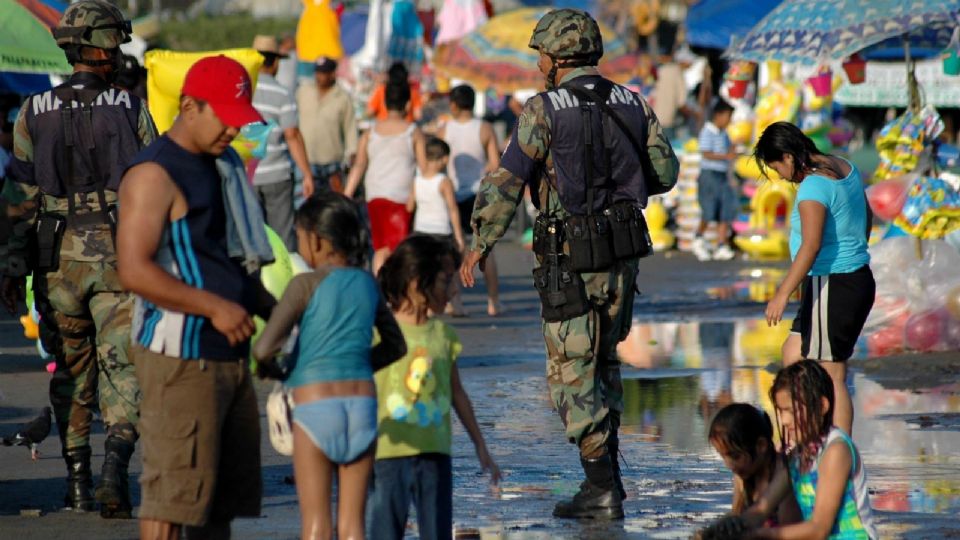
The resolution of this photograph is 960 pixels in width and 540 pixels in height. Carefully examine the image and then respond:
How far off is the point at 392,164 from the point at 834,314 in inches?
253

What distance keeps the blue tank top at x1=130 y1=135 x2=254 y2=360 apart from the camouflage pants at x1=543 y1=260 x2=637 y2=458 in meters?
2.15

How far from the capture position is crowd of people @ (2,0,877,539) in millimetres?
5344

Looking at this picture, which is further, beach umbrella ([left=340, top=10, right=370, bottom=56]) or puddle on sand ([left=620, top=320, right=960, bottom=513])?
beach umbrella ([left=340, top=10, right=370, bottom=56])

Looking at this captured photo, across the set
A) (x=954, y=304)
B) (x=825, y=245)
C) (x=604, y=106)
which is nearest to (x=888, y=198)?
(x=954, y=304)

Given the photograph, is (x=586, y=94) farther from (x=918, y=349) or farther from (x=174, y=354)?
(x=918, y=349)

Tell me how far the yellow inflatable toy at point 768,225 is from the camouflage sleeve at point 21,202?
45.0 ft

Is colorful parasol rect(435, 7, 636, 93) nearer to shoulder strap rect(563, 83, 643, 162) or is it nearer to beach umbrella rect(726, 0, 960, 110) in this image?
beach umbrella rect(726, 0, 960, 110)

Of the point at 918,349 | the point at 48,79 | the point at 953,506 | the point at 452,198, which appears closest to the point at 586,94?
the point at 953,506

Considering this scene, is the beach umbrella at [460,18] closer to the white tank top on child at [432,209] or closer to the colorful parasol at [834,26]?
the white tank top on child at [432,209]

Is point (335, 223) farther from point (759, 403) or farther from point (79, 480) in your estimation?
point (759, 403)

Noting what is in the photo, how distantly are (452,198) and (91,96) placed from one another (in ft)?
22.5

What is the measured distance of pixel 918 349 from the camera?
12102mm

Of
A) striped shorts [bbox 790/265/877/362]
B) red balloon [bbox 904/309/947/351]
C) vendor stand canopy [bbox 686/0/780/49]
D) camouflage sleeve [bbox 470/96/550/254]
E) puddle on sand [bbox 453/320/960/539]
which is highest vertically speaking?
vendor stand canopy [bbox 686/0/780/49]

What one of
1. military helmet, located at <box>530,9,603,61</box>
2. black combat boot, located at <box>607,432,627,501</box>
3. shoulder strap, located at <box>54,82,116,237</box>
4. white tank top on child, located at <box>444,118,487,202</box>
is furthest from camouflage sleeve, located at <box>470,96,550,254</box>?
white tank top on child, located at <box>444,118,487,202</box>
